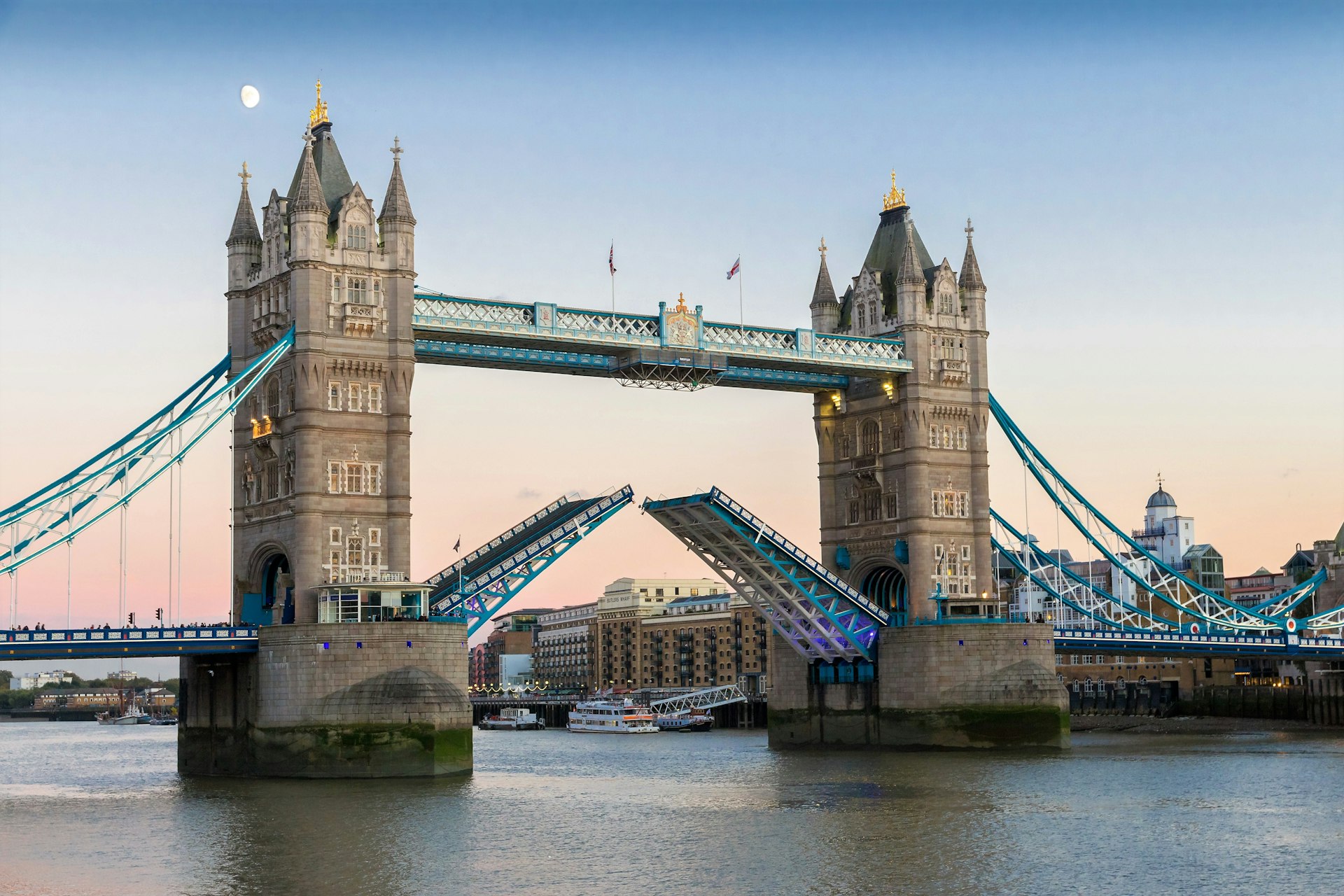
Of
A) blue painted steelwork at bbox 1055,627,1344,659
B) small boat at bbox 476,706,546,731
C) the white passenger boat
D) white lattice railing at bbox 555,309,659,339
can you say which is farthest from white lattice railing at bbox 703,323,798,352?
small boat at bbox 476,706,546,731

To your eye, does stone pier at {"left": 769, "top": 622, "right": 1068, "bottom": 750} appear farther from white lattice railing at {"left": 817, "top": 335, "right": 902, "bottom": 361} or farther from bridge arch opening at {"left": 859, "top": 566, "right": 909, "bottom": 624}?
white lattice railing at {"left": 817, "top": 335, "right": 902, "bottom": 361}

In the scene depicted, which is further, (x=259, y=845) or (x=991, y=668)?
(x=991, y=668)

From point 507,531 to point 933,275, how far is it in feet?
74.4

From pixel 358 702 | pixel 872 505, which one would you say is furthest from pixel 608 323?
pixel 358 702

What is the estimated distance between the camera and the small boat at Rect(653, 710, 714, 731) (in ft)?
430

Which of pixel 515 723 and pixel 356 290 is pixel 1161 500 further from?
pixel 356 290

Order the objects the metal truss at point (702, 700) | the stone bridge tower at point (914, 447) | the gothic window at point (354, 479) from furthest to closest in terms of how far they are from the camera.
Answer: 1. the metal truss at point (702, 700)
2. the stone bridge tower at point (914, 447)
3. the gothic window at point (354, 479)

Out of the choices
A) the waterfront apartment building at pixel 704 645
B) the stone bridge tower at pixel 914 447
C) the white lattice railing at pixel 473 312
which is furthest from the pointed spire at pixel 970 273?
the waterfront apartment building at pixel 704 645

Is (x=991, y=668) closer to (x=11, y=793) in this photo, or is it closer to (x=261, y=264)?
(x=261, y=264)

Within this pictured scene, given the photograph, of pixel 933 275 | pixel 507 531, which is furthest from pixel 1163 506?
pixel 507 531

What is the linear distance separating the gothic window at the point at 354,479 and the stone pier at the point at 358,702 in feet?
18.0

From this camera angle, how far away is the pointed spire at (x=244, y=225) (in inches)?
2581

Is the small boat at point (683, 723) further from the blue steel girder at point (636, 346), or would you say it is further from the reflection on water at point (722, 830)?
the reflection on water at point (722, 830)

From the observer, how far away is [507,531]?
67500 millimetres
